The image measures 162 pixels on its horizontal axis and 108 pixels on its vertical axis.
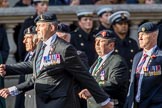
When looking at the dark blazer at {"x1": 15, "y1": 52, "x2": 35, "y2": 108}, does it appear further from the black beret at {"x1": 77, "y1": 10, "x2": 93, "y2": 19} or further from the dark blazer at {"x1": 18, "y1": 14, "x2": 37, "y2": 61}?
the black beret at {"x1": 77, "y1": 10, "x2": 93, "y2": 19}

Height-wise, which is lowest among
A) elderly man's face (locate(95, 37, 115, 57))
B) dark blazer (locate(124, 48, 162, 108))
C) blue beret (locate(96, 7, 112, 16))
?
dark blazer (locate(124, 48, 162, 108))

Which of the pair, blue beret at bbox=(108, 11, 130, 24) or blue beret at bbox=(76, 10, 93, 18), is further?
blue beret at bbox=(76, 10, 93, 18)

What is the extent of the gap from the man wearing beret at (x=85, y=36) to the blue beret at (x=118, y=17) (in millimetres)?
353

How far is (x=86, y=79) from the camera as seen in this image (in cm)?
1105

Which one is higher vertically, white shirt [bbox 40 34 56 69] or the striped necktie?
white shirt [bbox 40 34 56 69]

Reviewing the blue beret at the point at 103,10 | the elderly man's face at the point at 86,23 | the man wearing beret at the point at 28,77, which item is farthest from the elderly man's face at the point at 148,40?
the blue beret at the point at 103,10

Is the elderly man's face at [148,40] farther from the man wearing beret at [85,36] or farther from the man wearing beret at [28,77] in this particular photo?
the man wearing beret at [85,36]

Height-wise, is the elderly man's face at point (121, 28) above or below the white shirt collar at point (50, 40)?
below

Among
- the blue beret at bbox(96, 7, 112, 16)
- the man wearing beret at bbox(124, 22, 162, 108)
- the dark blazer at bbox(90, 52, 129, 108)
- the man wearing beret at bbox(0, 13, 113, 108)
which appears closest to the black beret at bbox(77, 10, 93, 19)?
the blue beret at bbox(96, 7, 112, 16)

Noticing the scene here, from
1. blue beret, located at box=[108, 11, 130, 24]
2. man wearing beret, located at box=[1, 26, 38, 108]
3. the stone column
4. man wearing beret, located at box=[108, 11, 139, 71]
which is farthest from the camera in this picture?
the stone column

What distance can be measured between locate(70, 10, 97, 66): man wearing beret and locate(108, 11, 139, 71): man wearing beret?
377 mm

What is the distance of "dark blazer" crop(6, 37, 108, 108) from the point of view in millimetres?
10984

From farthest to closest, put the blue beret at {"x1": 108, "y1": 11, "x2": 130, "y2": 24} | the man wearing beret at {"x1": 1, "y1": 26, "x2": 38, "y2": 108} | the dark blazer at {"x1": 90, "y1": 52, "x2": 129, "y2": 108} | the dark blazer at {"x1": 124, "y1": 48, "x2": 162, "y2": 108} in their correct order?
the blue beret at {"x1": 108, "y1": 11, "x2": 130, "y2": 24}, the dark blazer at {"x1": 90, "y1": 52, "x2": 129, "y2": 108}, the dark blazer at {"x1": 124, "y1": 48, "x2": 162, "y2": 108}, the man wearing beret at {"x1": 1, "y1": 26, "x2": 38, "y2": 108}

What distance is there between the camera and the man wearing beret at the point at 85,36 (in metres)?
14.4
